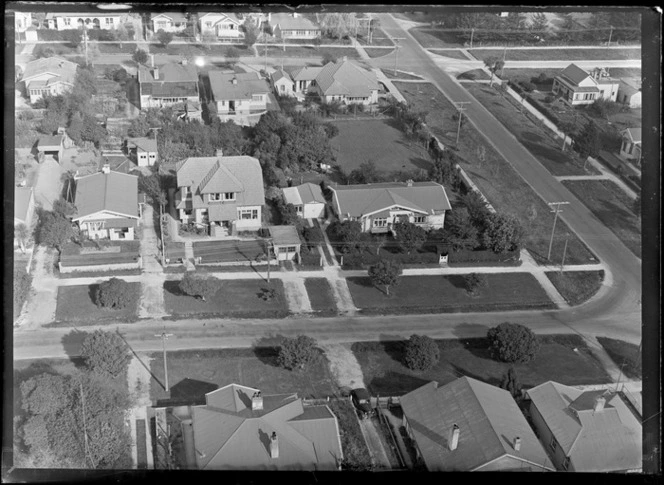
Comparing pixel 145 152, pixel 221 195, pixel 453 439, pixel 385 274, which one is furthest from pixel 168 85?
pixel 453 439

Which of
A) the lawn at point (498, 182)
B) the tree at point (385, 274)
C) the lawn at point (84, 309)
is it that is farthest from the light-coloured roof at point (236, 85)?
the tree at point (385, 274)

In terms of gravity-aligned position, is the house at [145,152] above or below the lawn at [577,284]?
above

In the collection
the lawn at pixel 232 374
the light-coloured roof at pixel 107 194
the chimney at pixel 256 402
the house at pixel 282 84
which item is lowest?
the lawn at pixel 232 374

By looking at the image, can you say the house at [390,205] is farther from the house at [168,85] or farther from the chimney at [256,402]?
the house at [168,85]

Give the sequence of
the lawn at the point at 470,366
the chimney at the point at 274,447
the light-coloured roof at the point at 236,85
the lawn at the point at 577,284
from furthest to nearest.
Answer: the light-coloured roof at the point at 236,85 → the lawn at the point at 577,284 → the lawn at the point at 470,366 → the chimney at the point at 274,447

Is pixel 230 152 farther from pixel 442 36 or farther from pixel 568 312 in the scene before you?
pixel 442 36

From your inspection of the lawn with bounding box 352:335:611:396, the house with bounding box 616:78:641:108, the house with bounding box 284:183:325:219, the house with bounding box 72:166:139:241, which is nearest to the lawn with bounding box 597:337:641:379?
the lawn with bounding box 352:335:611:396

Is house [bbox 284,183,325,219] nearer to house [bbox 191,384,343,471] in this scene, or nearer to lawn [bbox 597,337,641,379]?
lawn [bbox 597,337,641,379]

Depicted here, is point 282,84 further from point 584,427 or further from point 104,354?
point 584,427
